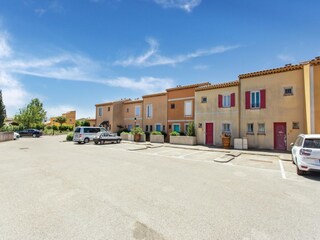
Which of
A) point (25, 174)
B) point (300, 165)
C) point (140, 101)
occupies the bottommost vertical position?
point (25, 174)

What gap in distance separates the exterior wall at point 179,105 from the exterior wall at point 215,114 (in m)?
2.25

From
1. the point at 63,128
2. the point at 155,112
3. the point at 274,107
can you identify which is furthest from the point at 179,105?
the point at 63,128

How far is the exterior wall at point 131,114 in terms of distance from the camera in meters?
29.9

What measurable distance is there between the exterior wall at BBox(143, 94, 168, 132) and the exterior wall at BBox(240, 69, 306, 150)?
36.6 ft

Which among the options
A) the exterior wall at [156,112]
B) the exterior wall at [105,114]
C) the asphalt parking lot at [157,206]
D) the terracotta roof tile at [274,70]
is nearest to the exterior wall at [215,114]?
the terracotta roof tile at [274,70]

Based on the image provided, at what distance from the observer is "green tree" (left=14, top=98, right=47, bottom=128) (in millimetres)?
47875

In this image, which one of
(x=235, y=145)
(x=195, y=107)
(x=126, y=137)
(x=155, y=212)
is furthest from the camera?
(x=126, y=137)

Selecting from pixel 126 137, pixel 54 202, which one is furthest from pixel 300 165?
pixel 126 137

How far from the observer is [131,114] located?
31391 millimetres

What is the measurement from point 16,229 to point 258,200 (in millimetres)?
5730

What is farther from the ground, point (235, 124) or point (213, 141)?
point (235, 124)

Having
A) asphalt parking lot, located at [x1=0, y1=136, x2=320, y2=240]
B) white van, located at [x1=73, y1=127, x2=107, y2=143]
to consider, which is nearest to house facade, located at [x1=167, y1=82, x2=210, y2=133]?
white van, located at [x1=73, y1=127, x2=107, y2=143]

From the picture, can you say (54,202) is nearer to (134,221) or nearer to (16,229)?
(16,229)

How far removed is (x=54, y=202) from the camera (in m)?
5.03
